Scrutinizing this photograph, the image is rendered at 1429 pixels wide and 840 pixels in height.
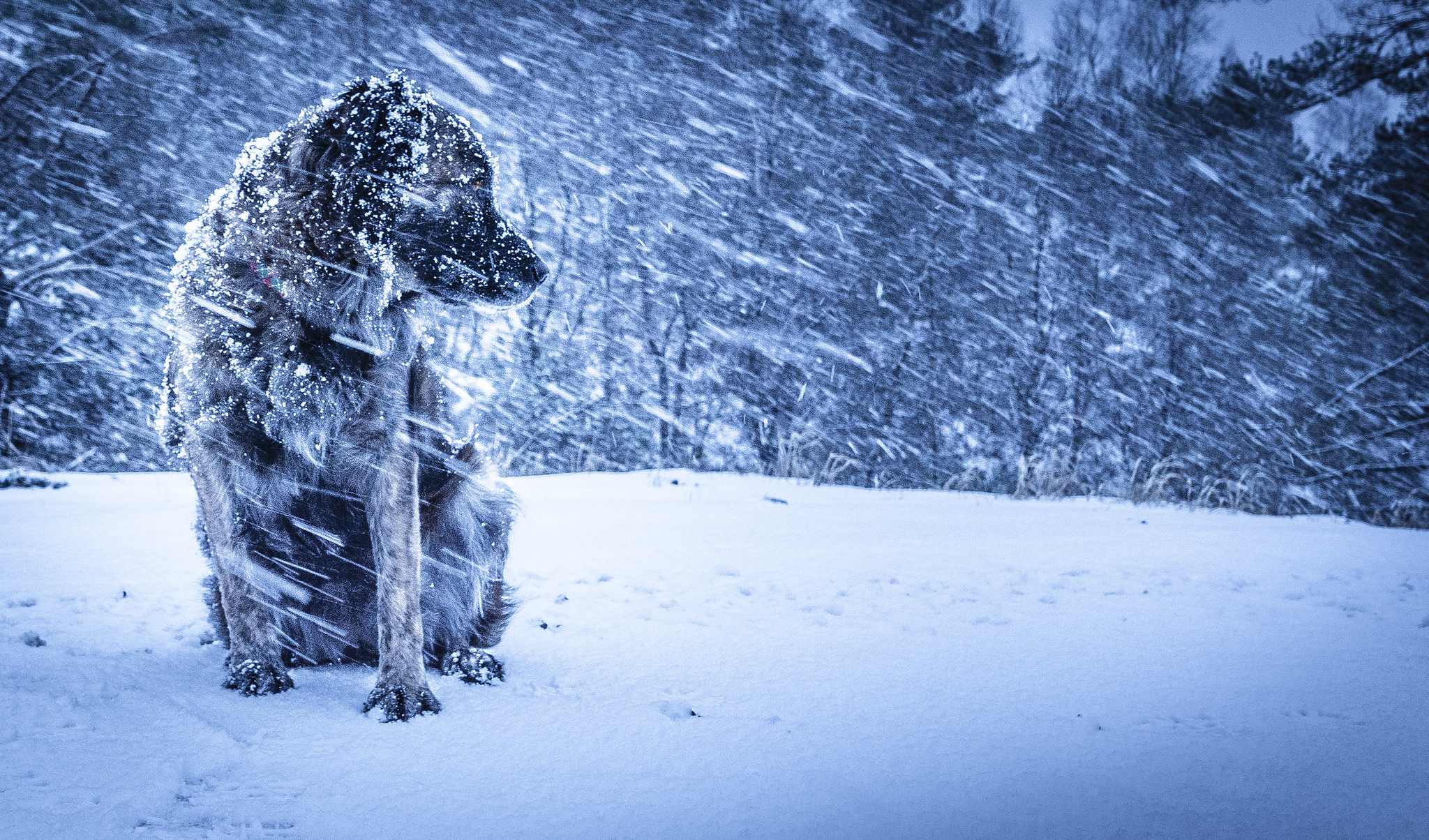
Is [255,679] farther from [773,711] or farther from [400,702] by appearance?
[773,711]

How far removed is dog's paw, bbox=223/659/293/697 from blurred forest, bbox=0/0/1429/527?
6.69 metres

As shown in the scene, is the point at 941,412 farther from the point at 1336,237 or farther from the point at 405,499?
the point at 405,499

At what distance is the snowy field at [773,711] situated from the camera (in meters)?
1.26

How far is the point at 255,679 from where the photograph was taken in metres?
1.77

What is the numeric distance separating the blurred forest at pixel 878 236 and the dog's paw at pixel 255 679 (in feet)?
21.9

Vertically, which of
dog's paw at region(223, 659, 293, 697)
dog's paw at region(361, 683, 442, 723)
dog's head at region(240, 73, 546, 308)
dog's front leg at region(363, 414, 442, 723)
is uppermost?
dog's head at region(240, 73, 546, 308)

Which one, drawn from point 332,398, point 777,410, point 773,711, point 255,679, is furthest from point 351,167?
point 777,410

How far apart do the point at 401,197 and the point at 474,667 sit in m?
1.28

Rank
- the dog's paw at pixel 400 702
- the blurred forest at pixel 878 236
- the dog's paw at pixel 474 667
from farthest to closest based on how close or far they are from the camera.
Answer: the blurred forest at pixel 878 236 < the dog's paw at pixel 474 667 < the dog's paw at pixel 400 702

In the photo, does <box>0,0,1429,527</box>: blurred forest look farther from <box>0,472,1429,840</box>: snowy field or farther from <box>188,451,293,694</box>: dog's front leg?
<box>188,451,293,694</box>: dog's front leg

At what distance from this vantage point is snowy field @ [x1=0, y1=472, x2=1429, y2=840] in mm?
1256

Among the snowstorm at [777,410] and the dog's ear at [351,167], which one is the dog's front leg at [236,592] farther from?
the dog's ear at [351,167]

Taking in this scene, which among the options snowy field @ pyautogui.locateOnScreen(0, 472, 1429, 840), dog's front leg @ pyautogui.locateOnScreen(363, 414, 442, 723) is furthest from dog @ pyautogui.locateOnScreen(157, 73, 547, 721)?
snowy field @ pyautogui.locateOnScreen(0, 472, 1429, 840)

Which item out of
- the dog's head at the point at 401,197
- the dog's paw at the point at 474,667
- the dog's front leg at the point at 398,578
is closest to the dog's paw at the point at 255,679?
the dog's front leg at the point at 398,578
